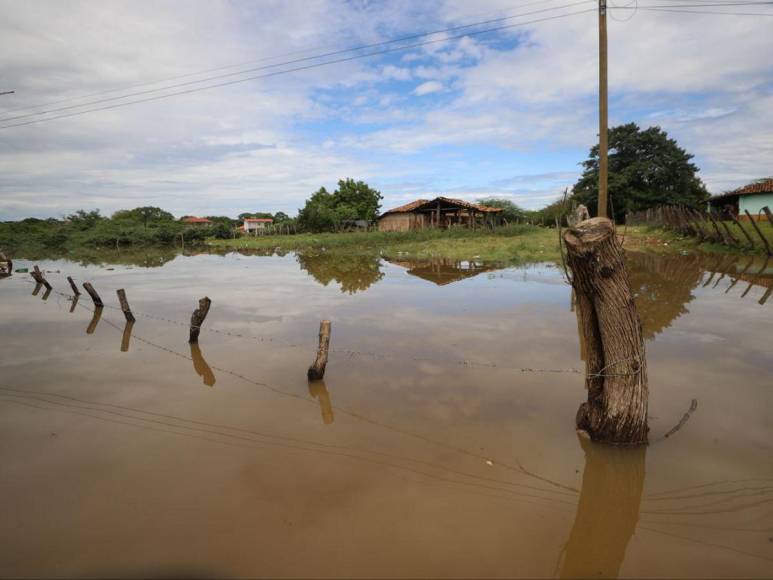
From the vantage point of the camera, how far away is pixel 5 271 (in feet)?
88.2

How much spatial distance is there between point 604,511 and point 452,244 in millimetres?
30076

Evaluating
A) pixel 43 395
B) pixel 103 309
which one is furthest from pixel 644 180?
pixel 43 395

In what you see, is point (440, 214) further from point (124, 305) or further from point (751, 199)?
point (124, 305)

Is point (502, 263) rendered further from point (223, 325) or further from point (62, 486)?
point (62, 486)

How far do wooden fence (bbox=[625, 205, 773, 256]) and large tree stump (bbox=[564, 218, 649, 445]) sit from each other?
15.8 m

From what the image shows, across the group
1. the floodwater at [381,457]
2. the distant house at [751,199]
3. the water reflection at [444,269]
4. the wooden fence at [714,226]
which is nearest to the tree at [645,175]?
the distant house at [751,199]

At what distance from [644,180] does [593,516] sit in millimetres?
44987

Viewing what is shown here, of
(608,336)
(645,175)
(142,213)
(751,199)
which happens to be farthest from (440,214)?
(142,213)

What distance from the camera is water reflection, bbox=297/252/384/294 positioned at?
60.8ft

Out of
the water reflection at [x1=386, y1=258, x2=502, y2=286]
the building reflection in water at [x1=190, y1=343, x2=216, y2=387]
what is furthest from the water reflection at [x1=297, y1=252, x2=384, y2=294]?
the building reflection in water at [x1=190, y1=343, x2=216, y2=387]

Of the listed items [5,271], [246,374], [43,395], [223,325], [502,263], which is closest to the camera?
[43,395]

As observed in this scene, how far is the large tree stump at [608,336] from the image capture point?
14.1 ft

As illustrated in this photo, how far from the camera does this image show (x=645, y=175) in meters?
41.1

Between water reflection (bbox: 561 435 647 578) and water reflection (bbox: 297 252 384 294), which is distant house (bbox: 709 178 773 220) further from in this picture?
water reflection (bbox: 561 435 647 578)
